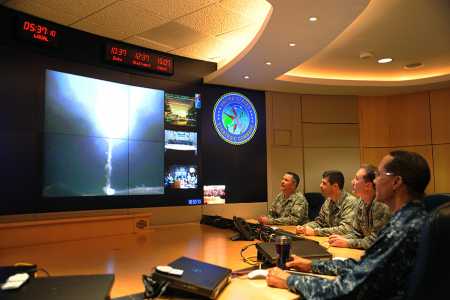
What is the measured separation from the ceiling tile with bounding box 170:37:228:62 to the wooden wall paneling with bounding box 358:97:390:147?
109 inches

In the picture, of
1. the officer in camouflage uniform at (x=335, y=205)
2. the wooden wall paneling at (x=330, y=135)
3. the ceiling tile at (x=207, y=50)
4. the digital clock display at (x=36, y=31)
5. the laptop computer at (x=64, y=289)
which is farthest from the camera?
the wooden wall paneling at (x=330, y=135)

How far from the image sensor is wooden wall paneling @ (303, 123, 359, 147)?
564cm

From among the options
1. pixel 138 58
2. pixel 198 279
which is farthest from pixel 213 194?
pixel 198 279

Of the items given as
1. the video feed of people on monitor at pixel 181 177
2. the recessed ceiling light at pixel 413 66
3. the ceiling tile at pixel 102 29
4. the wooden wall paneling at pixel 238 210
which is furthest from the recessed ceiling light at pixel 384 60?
the ceiling tile at pixel 102 29

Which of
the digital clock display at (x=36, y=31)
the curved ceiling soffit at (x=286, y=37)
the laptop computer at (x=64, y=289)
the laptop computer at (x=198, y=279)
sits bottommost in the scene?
the laptop computer at (x=198, y=279)

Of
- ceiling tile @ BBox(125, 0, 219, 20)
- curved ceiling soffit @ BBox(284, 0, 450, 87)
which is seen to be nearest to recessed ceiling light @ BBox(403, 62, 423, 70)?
curved ceiling soffit @ BBox(284, 0, 450, 87)

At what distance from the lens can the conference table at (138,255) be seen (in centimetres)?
149

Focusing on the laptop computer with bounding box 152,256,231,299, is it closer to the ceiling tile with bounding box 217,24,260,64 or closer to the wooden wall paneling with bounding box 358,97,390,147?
the ceiling tile with bounding box 217,24,260,64

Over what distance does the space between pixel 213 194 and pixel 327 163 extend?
205 centimetres

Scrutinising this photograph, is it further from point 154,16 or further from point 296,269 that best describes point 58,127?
point 296,269

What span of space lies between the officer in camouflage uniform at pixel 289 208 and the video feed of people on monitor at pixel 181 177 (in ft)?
3.55

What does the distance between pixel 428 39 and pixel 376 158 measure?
2316mm

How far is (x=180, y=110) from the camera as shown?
14.7 ft

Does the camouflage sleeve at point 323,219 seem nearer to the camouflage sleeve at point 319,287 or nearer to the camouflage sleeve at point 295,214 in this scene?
the camouflage sleeve at point 295,214
